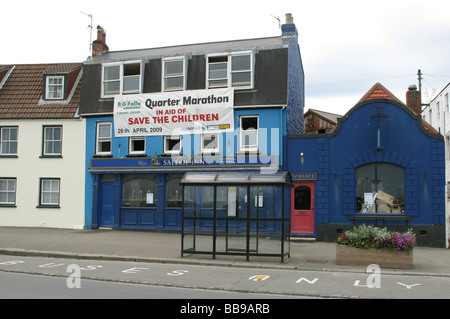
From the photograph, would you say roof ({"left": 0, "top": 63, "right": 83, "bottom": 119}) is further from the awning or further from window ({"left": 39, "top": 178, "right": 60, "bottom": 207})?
the awning

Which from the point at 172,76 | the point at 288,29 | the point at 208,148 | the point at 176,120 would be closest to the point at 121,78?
the point at 172,76

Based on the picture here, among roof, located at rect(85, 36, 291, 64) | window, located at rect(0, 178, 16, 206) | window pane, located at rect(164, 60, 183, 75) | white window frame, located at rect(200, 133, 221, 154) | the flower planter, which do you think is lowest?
the flower planter

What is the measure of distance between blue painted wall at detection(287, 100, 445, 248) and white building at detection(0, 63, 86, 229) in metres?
10.4

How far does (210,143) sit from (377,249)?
9.67m

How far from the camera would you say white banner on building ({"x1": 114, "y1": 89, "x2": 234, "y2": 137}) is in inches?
808

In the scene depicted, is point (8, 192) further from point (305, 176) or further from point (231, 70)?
point (305, 176)

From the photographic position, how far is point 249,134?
66.6 feet

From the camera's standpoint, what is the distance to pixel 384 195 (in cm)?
1858

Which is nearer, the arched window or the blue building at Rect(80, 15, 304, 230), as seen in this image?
the arched window

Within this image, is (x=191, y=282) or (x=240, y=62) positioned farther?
(x=240, y=62)

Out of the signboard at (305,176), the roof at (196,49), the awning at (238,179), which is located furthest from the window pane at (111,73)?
the awning at (238,179)

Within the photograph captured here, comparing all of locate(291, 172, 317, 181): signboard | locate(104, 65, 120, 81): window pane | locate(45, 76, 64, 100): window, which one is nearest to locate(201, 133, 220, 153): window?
locate(291, 172, 317, 181): signboard

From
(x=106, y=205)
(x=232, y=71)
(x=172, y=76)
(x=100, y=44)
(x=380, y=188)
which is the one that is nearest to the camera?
(x=380, y=188)
